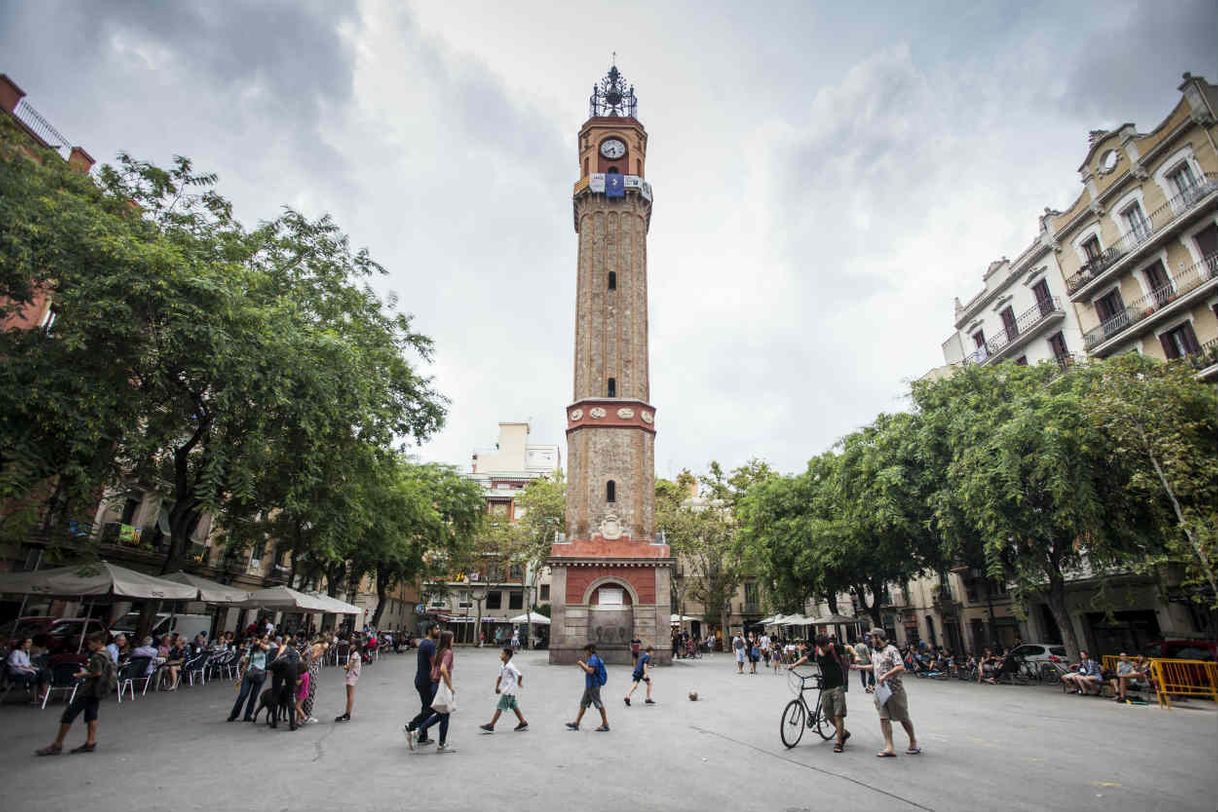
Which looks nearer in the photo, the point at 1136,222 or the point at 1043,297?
the point at 1136,222

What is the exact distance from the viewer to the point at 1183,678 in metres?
16.0

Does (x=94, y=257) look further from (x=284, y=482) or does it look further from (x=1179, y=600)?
(x=1179, y=600)

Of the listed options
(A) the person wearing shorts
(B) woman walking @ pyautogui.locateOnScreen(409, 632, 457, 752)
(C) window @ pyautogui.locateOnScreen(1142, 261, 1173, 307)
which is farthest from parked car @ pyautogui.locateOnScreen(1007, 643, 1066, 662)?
(A) the person wearing shorts

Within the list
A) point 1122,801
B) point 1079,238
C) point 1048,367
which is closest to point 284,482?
point 1122,801

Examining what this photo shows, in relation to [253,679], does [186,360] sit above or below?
above

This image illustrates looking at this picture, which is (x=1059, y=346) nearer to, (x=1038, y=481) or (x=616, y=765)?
(x=1038, y=481)

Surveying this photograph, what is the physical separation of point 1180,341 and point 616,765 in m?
25.4

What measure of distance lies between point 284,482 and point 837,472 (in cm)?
2134

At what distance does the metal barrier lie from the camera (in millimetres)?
15566

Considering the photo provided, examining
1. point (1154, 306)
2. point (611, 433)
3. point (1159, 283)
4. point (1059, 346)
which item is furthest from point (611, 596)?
point (1159, 283)

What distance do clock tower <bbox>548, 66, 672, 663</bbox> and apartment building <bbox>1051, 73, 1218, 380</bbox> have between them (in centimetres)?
1999

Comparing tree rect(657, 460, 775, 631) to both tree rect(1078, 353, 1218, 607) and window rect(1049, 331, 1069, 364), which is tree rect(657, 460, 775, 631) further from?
tree rect(1078, 353, 1218, 607)

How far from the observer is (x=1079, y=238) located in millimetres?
27453

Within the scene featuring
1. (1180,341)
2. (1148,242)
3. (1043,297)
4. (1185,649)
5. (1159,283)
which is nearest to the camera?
(1185,649)
